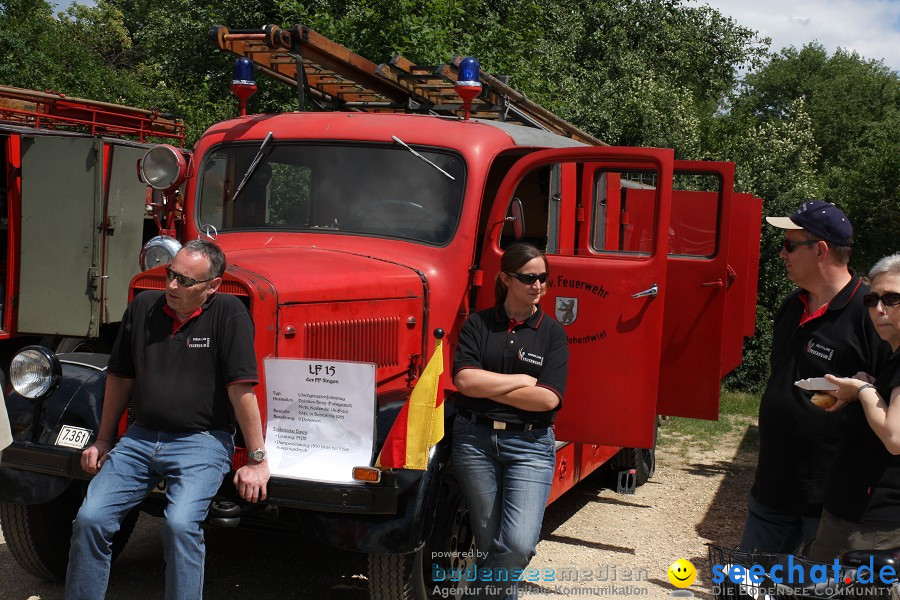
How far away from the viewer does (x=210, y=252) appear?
4043mm

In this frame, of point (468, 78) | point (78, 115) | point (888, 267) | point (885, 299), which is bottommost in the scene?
point (885, 299)

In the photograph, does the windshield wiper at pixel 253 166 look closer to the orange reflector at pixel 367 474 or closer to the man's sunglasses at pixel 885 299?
the orange reflector at pixel 367 474

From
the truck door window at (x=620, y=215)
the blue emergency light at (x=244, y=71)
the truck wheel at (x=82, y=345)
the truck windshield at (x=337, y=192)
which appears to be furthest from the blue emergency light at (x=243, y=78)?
the truck wheel at (x=82, y=345)

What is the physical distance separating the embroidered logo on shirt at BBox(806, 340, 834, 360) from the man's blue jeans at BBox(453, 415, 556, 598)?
1.09 meters

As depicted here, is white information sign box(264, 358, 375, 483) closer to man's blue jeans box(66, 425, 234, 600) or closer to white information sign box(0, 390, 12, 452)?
man's blue jeans box(66, 425, 234, 600)

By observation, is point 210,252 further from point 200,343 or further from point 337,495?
point 337,495

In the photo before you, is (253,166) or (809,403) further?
(253,166)

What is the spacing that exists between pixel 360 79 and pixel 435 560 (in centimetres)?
345

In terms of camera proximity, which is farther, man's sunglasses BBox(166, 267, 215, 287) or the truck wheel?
the truck wheel

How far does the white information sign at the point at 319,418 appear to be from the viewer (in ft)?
13.7

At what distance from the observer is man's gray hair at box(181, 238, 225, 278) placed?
400 cm

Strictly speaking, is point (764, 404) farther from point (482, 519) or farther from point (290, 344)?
point (290, 344)

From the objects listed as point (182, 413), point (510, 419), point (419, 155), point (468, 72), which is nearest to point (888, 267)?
point (510, 419)

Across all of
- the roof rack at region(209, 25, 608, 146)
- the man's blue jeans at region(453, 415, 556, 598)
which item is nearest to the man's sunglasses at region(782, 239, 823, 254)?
the man's blue jeans at region(453, 415, 556, 598)
